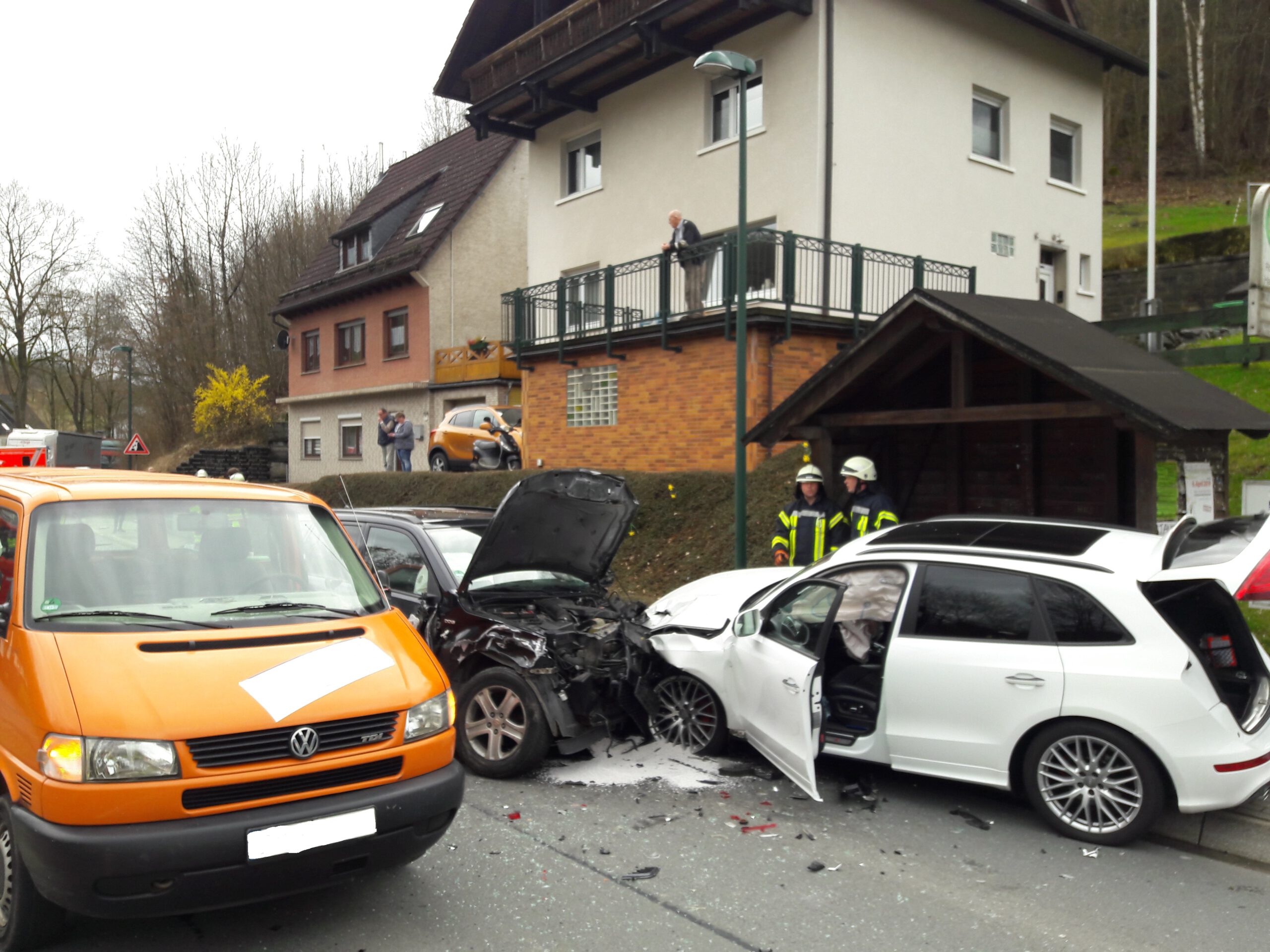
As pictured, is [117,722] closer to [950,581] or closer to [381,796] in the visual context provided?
[381,796]

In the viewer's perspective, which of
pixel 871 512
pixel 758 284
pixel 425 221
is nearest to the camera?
pixel 871 512

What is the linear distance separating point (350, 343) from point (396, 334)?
10.6 ft

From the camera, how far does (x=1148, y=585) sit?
4914 mm

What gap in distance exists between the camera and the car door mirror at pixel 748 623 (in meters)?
6.02

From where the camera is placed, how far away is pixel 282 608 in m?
4.40

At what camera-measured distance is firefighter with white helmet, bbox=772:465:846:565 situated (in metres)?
8.44

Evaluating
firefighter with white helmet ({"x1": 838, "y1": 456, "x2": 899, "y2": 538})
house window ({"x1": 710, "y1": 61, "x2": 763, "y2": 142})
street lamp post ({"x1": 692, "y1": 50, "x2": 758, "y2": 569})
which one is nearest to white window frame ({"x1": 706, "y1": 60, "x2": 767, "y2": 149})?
house window ({"x1": 710, "y1": 61, "x2": 763, "y2": 142})

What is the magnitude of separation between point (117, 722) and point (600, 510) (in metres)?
3.78

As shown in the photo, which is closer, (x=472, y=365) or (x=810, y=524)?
(x=810, y=524)

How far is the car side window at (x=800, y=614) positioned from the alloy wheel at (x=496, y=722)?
1535mm

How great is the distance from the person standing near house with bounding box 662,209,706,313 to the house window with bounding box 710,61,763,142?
8.99ft

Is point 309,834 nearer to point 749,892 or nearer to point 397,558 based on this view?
point 749,892

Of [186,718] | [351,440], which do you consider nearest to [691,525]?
[186,718]

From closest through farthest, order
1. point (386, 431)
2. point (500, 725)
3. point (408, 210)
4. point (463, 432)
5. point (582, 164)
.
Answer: point (500, 725) < point (463, 432) < point (582, 164) < point (386, 431) < point (408, 210)
